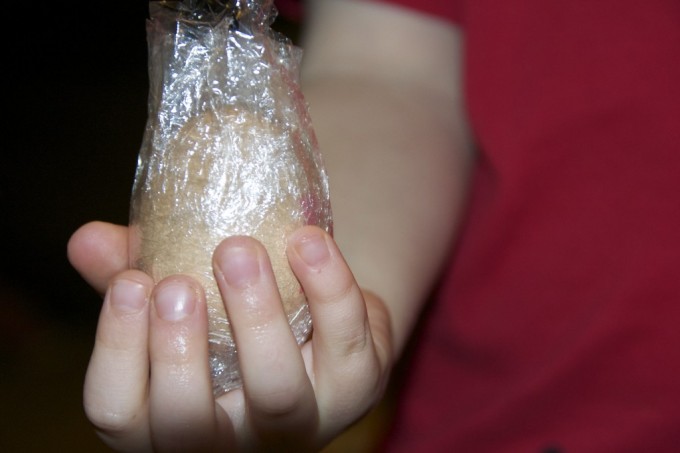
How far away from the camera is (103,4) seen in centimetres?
210

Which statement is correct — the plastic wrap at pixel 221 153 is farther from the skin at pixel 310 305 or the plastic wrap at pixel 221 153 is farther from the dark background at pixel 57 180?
the dark background at pixel 57 180

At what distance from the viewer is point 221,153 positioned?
17.6 inches

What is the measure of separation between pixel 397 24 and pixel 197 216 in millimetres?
498

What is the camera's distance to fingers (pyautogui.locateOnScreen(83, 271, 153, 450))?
412 millimetres

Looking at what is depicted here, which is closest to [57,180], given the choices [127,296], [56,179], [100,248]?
[56,179]

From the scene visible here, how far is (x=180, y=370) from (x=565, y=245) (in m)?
0.47

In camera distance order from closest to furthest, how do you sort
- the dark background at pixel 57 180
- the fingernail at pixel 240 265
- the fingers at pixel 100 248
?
1. the fingernail at pixel 240 265
2. the fingers at pixel 100 248
3. the dark background at pixel 57 180

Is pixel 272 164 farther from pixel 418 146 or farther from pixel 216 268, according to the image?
pixel 418 146

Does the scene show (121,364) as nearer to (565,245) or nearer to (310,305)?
(310,305)

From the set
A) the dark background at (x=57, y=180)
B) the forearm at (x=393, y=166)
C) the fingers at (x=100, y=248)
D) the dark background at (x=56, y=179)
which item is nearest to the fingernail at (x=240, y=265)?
the fingers at (x=100, y=248)

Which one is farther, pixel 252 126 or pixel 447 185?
pixel 447 185

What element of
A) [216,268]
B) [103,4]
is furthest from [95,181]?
[216,268]

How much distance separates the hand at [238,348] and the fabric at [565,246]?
283mm

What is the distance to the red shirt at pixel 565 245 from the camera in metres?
0.69
